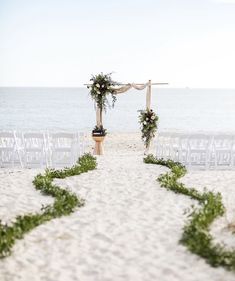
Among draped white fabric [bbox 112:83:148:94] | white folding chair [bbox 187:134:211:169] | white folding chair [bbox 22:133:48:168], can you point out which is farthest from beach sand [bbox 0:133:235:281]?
draped white fabric [bbox 112:83:148:94]

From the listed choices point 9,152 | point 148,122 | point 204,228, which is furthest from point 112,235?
point 148,122

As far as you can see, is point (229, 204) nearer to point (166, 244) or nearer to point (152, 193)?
point (152, 193)

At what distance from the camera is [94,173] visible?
10.4 meters

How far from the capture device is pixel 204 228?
630cm

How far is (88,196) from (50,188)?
0.79 m

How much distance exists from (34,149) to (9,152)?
0.92 meters

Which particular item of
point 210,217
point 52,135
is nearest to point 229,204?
point 210,217

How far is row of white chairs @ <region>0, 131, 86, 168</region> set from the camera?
11.7 m

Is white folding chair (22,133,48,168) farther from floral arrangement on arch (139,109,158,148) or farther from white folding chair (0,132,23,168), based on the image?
floral arrangement on arch (139,109,158,148)

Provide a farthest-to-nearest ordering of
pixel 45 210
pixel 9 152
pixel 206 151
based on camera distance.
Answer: pixel 9 152, pixel 206 151, pixel 45 210

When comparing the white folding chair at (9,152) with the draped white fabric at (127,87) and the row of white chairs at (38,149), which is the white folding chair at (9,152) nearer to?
the row of white chairs at (38,149)

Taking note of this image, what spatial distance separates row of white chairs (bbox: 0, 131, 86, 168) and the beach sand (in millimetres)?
2135

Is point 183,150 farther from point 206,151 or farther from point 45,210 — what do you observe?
point 45,210

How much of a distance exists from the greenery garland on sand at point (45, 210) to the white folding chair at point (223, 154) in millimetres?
3517
